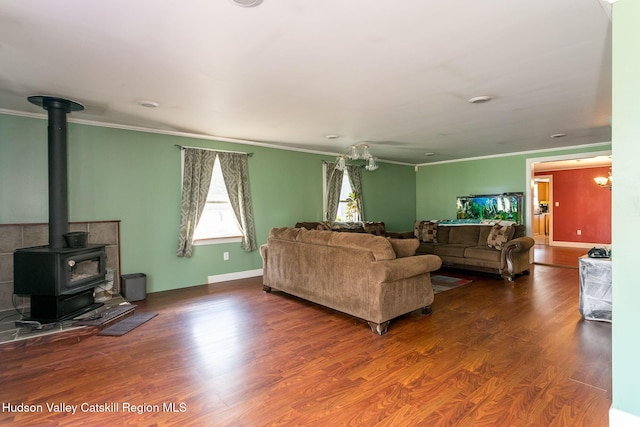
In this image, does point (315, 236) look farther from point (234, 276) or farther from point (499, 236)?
point (499, 236)

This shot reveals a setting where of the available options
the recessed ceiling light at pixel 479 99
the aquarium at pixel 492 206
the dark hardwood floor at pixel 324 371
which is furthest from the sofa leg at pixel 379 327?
the aquarium at pixel 492 206

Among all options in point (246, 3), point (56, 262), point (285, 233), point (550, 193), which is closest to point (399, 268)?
point (285, 233)

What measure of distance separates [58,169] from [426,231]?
6066 mm

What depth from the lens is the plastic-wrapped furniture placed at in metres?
3.33

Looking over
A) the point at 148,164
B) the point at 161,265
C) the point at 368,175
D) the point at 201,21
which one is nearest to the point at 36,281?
the point at 161,265

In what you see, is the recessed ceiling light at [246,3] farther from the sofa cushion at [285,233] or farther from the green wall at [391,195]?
the green wall at [391,195]

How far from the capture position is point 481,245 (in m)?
6.07

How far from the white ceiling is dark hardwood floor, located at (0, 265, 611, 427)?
235cm

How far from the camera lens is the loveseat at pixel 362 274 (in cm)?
319

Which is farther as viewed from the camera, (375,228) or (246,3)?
(375,228)

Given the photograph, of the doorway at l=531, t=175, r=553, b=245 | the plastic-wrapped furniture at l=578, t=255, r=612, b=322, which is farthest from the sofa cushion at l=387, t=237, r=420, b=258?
the doorway at l=531, t=175, r=553, b=245

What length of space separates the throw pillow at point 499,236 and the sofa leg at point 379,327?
3293mm

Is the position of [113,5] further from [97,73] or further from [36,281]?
[36,281]

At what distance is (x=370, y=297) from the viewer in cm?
321
